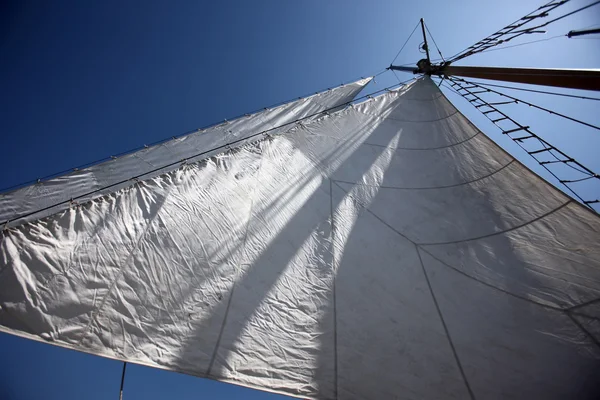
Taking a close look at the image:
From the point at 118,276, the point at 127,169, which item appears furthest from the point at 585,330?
the point at 127,169

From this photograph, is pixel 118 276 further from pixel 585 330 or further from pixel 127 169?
pixel 585 330

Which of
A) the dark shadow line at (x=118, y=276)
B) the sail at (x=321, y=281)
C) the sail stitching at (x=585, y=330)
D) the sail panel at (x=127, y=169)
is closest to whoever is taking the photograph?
the dark shadow line at (x=118, y=276)

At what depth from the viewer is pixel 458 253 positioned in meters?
3.64

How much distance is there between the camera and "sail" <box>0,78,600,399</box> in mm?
2307

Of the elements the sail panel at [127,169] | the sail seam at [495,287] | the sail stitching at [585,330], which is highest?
the sail panel at [127,169]

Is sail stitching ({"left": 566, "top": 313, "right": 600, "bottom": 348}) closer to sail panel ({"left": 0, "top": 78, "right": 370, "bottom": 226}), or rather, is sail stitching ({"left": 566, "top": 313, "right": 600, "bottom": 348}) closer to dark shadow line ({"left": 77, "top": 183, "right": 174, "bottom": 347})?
dark shadow line ({"left": 77, "top": 183, "right": 174, "bottom": 347})

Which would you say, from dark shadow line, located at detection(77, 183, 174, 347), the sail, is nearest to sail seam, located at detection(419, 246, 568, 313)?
the sail

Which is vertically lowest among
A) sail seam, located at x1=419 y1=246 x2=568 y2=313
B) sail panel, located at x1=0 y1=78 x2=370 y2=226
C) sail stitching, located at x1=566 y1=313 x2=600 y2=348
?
sail stitching, located at x1=566 y1=313 x2=600 y2=348

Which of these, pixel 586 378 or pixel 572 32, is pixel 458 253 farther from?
pixel 572 32

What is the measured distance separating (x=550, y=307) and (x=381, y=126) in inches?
174

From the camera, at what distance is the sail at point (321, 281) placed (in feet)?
7.57

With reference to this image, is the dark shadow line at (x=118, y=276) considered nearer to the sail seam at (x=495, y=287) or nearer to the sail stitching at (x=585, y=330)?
the sail seam at (x=495, y=287)

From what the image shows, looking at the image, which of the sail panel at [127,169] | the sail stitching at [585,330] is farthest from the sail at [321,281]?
the sail panel at [127,169]

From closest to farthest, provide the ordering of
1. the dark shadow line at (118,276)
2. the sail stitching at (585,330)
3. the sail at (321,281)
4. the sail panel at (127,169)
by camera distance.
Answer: the dark shadow line at (118,276), the sail at (321,281), the sail stitching at (585,330), the sail panel at (127,169)
